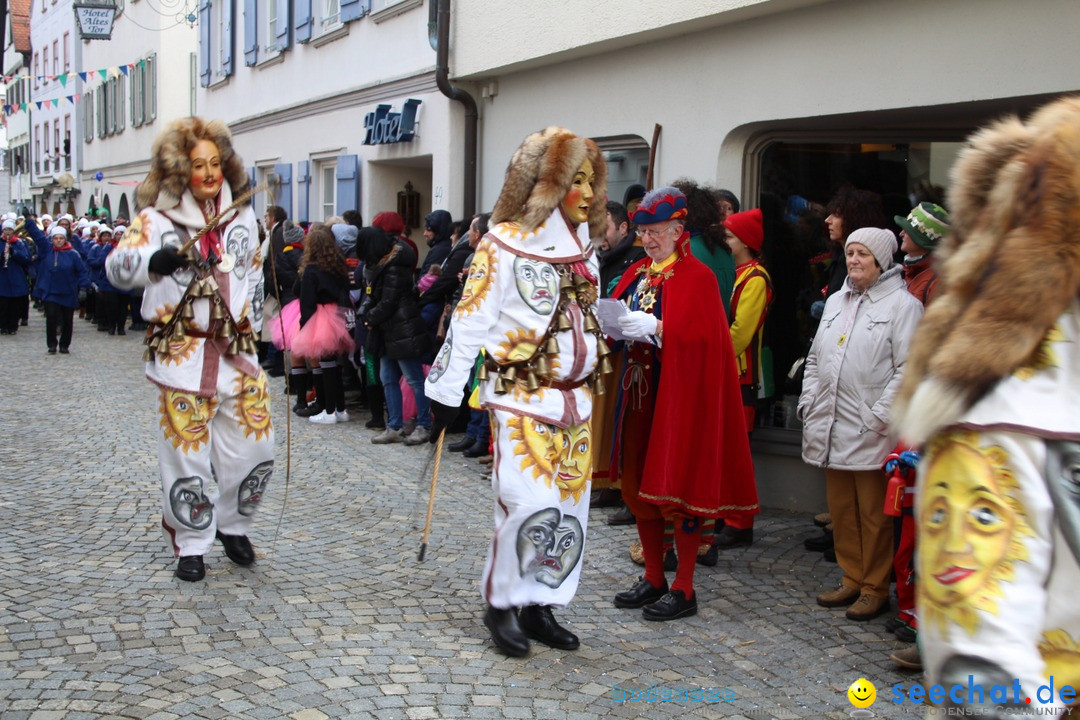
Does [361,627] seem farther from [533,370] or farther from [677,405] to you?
[677,405]

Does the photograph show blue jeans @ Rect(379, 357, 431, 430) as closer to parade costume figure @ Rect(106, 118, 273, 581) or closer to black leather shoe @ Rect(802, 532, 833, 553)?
parade costume figure @ Rect(106, 118, 273, 581)

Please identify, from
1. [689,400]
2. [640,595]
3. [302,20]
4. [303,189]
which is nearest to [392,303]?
[640,595]

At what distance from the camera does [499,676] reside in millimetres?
3990

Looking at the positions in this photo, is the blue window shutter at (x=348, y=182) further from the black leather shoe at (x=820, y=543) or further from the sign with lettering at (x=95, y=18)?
the black leather shoe at (x=820, y=543)

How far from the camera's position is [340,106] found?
46.1 ft

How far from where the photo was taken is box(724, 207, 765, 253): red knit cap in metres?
6.03

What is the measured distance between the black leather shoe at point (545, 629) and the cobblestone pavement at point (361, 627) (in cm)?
4

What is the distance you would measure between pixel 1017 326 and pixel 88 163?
122 ft

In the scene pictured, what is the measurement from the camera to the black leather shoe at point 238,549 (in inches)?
207

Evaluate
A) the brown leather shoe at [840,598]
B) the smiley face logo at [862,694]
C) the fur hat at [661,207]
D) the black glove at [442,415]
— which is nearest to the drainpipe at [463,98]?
the fur hat at [661,207]

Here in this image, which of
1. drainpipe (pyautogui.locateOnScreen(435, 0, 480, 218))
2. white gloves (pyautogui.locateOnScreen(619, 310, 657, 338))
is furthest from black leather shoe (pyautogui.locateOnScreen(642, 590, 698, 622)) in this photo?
drainpipe (pyautogui.locateOnScreen(435, 0, 480, 218))

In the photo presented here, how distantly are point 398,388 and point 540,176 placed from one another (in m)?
5.04

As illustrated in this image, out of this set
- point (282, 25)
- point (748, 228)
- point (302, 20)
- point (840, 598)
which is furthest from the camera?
point (282, 25)

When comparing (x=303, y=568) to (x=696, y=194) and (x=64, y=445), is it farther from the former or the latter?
(x=64, y=445)
